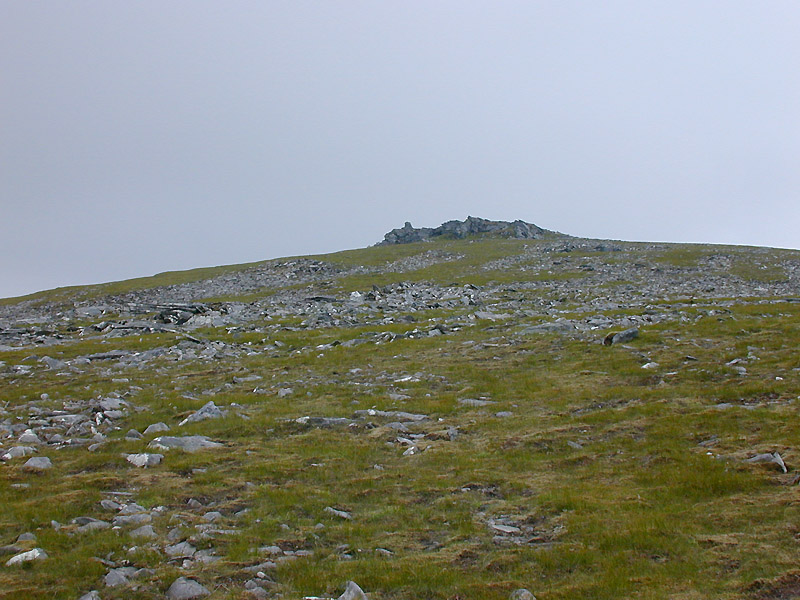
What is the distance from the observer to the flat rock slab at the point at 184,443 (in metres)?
15.4

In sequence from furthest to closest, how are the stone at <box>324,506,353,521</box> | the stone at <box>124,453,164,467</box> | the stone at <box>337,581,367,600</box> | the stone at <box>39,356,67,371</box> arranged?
the stone at <box>39,356,67,371</box> → the stone at <box>124,453,164,467</box> → the stone at <box>324,506,353,521</box> → the stone at <box>337,581,367,600</box>

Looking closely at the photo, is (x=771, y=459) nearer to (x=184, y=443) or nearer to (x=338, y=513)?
(x=338, y=513)

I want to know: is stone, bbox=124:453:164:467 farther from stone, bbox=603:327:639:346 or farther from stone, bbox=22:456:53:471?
stone, bbox=603:327:639:346

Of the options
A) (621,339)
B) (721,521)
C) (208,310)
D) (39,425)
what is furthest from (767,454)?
(208,310)

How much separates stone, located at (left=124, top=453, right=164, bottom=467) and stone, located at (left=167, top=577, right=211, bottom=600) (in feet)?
20.9

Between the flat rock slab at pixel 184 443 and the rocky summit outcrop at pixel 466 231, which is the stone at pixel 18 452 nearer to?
the flat rock slab at pixel 184 443

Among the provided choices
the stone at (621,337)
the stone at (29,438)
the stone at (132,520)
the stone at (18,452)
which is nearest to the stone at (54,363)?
the stone at (29,438)

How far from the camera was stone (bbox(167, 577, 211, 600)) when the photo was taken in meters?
8.15

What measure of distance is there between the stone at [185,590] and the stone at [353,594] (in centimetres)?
198

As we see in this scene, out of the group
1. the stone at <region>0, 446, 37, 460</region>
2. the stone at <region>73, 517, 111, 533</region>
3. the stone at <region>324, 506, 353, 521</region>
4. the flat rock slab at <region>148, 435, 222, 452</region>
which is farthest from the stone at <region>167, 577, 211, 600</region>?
the stone at <region>0, 446, 37, 460</region>

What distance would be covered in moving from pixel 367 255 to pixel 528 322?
72684 mm

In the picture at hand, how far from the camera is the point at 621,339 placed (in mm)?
26938

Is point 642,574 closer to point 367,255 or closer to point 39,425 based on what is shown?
point 39,425

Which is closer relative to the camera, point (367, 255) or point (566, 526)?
point (566, 526)
